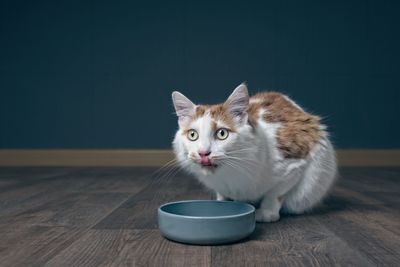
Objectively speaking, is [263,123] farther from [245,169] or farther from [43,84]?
[43,84]

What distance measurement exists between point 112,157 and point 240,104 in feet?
7.67

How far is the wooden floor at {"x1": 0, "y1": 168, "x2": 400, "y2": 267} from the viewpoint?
1157 millimetres

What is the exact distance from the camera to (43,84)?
12.2 feet

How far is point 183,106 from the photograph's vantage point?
5.06 feet

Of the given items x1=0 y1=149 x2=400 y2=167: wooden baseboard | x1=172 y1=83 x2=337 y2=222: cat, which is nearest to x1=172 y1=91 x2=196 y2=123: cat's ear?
x1=172 y1=83 x2=337 y2=222: cat

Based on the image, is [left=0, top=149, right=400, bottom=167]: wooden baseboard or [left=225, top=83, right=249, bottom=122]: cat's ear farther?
[left=0, top=149, right=400, bottom=167]: wooden baseboard

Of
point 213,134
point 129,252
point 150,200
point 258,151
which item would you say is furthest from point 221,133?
point 150,200

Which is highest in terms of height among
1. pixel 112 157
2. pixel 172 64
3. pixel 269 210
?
pixel 172 64

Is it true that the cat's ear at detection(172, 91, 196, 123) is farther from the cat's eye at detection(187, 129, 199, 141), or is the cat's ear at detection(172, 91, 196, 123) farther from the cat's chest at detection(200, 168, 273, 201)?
the cat's chest at detection(200, 168, 273, 201)

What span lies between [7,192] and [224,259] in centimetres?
152

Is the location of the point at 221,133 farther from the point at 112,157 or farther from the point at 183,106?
the point at 112,157

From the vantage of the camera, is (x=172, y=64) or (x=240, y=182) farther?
(x=172, y=64)

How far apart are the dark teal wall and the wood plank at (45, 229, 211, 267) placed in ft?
7.60

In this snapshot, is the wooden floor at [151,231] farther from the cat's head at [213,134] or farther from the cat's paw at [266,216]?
the cat's head at [213,134]
